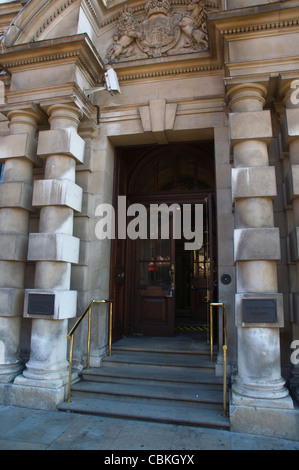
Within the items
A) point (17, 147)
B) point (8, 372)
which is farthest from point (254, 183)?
point (8, 372)

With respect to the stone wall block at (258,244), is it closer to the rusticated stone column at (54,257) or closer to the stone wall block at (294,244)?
the stone wall block at (294,244)

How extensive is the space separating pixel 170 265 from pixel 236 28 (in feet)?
16.3

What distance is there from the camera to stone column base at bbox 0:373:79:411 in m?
4.69

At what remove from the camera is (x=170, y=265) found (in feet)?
25.4

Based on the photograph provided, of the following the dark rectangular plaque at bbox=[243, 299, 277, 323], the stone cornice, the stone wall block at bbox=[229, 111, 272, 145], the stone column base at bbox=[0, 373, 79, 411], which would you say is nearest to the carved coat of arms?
the stone cornice

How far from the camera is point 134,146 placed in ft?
22.6

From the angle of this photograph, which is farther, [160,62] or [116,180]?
[116,180]

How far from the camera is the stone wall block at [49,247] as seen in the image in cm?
514

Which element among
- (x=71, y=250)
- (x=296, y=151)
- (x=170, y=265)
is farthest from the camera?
(x=170, y=265)

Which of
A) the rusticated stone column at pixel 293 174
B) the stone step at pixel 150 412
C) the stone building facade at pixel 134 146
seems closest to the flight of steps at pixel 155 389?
the stone step at pixel 150 412

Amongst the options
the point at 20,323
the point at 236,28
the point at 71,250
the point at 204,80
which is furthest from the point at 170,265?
the point at 236,28

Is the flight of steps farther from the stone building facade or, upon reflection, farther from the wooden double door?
the wooden double door

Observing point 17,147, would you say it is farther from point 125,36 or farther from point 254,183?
point 254,183

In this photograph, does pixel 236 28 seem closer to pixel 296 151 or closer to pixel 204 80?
pixel 204 80
